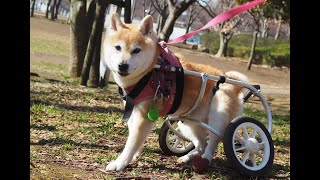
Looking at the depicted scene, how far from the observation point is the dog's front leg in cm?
345

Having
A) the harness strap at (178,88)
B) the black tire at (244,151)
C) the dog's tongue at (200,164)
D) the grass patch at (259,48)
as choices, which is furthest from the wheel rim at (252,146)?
the grass patch at (259,48)

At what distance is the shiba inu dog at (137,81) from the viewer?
3328 mm

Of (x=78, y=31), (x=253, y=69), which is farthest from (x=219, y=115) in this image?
(x=253, y=69)

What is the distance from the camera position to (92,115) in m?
6.02

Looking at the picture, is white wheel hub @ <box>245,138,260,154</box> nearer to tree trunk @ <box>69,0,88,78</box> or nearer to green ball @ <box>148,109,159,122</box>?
green ball @ <box>148,109,159,122</box>

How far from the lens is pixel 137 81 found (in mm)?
3441

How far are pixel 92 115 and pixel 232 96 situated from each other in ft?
9.00

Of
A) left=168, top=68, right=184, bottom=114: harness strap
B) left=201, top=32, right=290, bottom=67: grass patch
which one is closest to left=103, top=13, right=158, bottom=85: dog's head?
left=168, top=68, right=184, bottom=114: harness strap

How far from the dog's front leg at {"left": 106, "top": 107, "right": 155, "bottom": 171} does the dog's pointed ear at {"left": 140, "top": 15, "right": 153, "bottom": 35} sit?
0.66 metres

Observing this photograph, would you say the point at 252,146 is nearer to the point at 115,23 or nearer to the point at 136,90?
the point at 136,90

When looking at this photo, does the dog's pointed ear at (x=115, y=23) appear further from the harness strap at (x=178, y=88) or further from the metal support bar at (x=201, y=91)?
the metal support bar at (x=201, y=91)
